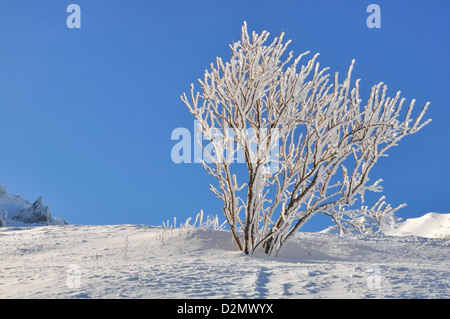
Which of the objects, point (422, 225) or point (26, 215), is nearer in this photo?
point (26, 215)

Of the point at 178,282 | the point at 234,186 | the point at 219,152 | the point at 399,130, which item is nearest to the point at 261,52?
the point at 219,152

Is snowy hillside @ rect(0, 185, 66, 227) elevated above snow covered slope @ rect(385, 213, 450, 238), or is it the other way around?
snowy hillside @ rect(0, 185, 66, 227)

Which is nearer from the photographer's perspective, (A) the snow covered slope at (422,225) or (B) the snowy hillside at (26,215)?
(B) the snowy hillside at (26,215)

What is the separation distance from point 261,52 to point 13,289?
4387 mm

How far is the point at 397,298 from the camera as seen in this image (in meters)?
2.62

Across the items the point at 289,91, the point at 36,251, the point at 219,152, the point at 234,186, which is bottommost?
the point at 36,251

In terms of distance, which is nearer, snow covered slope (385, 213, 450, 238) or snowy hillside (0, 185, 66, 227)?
snowy hillside (0, 185, 66, 227)

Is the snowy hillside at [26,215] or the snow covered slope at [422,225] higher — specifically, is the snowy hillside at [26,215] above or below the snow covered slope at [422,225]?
Result: above

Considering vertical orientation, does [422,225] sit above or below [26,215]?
below

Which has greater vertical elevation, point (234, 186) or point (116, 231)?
point (234, 186)

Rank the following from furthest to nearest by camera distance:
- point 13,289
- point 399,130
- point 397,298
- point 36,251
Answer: point 36,251 → point 399,130 → point 13,289 → point 397,298
